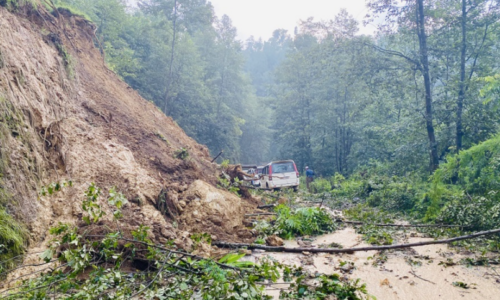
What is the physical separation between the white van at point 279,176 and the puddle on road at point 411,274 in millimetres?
9962

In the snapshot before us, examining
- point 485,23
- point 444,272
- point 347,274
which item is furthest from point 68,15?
point 485,23

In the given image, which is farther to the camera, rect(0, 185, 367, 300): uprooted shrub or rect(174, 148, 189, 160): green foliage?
rect(174, 148, 189, 160): green foliage

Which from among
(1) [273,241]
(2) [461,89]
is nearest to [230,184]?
(1) [273,241]

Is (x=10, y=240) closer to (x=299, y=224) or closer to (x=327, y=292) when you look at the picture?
(x=327, y=292)

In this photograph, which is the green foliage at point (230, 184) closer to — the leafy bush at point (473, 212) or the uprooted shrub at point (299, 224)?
the uprooted shrub at point (299, 224)

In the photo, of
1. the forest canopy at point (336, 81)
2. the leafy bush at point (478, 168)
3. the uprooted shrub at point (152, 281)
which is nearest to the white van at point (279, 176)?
the forest canopy at point (336, 81)

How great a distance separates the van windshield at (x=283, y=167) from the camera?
54.0 ft

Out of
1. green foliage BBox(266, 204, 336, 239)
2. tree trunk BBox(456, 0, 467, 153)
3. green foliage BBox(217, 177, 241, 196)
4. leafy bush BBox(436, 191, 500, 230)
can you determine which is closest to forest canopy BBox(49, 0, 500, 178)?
tree trunk BBox(456, 0, 467, 153)

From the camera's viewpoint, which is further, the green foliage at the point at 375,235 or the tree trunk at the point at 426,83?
the tree trunk at the point at 426,83

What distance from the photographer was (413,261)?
5.37 metres

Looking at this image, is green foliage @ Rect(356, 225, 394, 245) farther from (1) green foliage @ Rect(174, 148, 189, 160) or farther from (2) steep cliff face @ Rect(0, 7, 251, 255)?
(1) green foliage @ Rect(174, 148, 189, 160)

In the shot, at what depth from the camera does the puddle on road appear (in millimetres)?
4090

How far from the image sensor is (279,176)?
1628 cm

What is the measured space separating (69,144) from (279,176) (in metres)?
11.2
